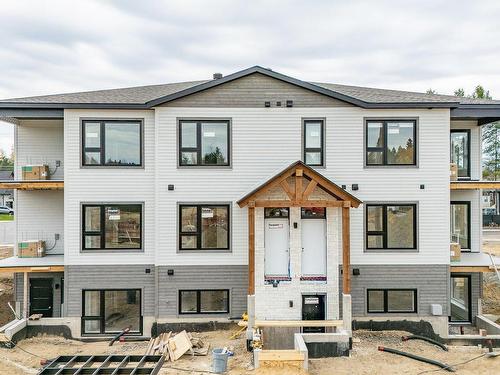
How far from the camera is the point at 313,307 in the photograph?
11852mm

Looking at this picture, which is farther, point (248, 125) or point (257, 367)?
point (248, 125)

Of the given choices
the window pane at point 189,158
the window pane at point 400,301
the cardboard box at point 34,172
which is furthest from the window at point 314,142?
the cardboard box at point 34,172

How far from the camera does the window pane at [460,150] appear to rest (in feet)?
45.6

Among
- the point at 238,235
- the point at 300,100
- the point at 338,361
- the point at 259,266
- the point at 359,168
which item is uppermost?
the point at 300,100

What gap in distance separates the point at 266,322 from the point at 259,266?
1.62m

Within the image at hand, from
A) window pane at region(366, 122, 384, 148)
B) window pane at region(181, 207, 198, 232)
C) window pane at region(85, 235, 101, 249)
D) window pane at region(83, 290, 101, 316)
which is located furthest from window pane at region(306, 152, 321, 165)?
window pane at region(83, 290, 101, 316)

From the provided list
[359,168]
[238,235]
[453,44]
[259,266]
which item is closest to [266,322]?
[259,266]

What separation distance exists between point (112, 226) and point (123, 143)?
2701 millimetres

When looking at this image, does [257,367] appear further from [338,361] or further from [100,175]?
[100,175]

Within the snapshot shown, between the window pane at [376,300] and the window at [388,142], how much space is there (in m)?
4.18

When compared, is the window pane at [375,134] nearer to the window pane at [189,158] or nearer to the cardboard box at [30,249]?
the window pane at [189,158]

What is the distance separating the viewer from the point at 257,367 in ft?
30.6

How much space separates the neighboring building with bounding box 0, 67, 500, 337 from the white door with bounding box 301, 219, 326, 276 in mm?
741

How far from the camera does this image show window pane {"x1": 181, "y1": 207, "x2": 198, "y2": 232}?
12422 millimetres
